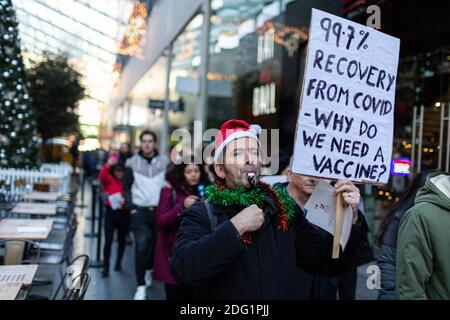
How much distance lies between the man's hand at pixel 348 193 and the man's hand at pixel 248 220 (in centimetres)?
44

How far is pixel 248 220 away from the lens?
83.5 inches

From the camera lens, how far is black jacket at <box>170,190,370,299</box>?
207 centimetres

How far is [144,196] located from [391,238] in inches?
148

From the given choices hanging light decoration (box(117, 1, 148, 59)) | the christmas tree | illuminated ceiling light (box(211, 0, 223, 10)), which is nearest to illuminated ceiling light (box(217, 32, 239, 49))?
illuminated ceiling light (box(211, 0, 223, 10))

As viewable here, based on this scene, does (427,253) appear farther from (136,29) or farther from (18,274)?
(136,29)

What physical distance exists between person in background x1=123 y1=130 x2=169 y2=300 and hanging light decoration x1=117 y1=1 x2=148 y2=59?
1861 centimetres

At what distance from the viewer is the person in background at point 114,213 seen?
7598mm

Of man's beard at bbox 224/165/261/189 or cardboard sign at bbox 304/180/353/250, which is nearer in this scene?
man's beard at bbox 224/165/261/189

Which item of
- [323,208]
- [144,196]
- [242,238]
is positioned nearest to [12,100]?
[144,196]

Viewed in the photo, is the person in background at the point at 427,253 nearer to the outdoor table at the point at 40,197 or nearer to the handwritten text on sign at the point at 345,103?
the handwritten text on sign at the point at 345,103

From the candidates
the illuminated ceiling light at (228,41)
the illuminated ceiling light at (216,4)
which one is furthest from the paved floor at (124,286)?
the illuminated ceiling light at (216,4)

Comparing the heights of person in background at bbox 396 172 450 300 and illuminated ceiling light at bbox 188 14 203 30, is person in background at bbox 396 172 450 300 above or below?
below

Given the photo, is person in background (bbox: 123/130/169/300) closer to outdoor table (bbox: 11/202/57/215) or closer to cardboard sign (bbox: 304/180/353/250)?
outdoor table (bbox: 11/202/57/215)

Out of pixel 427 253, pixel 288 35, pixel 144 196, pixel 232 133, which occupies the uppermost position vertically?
pixel 288 35
